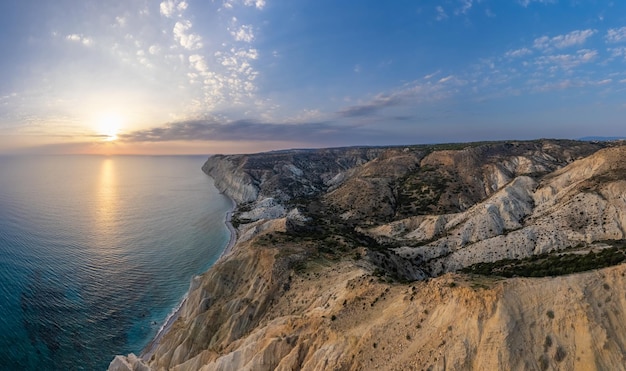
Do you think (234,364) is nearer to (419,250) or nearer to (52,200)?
(419,250)

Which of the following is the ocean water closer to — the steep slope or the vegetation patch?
the steep slope

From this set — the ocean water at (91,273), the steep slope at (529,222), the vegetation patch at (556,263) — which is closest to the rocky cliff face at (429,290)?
the steep slope at (529,222)

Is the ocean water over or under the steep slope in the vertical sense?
under

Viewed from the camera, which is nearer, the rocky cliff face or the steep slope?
the rocky cliff face

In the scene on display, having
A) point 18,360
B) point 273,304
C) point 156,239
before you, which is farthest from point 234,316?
point 156,239

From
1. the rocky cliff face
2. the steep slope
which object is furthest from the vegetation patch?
the steep slope

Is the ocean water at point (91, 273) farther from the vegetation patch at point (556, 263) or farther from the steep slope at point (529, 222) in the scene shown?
the vegetation patch at point (556, 263)

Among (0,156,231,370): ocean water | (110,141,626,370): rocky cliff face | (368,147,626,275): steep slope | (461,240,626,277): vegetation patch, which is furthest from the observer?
(368,147,626,275): steep slope
